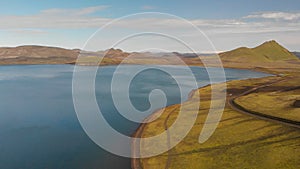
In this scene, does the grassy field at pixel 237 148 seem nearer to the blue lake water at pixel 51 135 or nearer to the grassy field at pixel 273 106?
the grassy field at pixel 273 106

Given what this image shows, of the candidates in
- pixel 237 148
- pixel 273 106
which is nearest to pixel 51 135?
pixel 237 148

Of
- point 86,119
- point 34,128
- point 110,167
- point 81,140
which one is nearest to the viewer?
point 110,167

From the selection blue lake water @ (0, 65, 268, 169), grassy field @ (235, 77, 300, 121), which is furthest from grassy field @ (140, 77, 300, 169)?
blue lake water @ (0, 65, 268, 169)

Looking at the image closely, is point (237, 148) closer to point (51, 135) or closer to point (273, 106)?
point (273, 106)

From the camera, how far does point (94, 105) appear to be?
102250 millimetres

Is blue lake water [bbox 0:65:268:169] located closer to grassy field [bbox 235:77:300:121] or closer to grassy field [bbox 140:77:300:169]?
grassy field [bbox 140:77:300:169]

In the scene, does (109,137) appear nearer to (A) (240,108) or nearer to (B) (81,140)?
(B) (81,140)

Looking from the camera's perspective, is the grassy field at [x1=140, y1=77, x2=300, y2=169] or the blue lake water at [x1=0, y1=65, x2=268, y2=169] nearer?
the grassy field at [x1=140, y1=77, x2=300, y2=169]

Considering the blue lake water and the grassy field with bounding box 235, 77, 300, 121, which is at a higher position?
the grassy field with bounding box 235, 77, 300, 121

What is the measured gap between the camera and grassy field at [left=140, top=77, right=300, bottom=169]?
4834 cm

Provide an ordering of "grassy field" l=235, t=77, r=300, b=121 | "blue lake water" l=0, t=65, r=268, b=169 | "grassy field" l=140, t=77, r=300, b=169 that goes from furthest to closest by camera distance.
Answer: "grassy field" l=235, t=77, r=300, b=121, "blue lake water" l=0, t=65, r=268, b=169, "grassy field" l=140, t=77, r=300, b=169

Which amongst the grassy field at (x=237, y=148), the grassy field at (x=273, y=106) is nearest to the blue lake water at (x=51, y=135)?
the grassy field at (x=237, y=148)

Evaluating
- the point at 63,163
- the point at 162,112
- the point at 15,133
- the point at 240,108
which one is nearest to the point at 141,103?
the point at 162,112

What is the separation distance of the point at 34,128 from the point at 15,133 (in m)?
5.42
